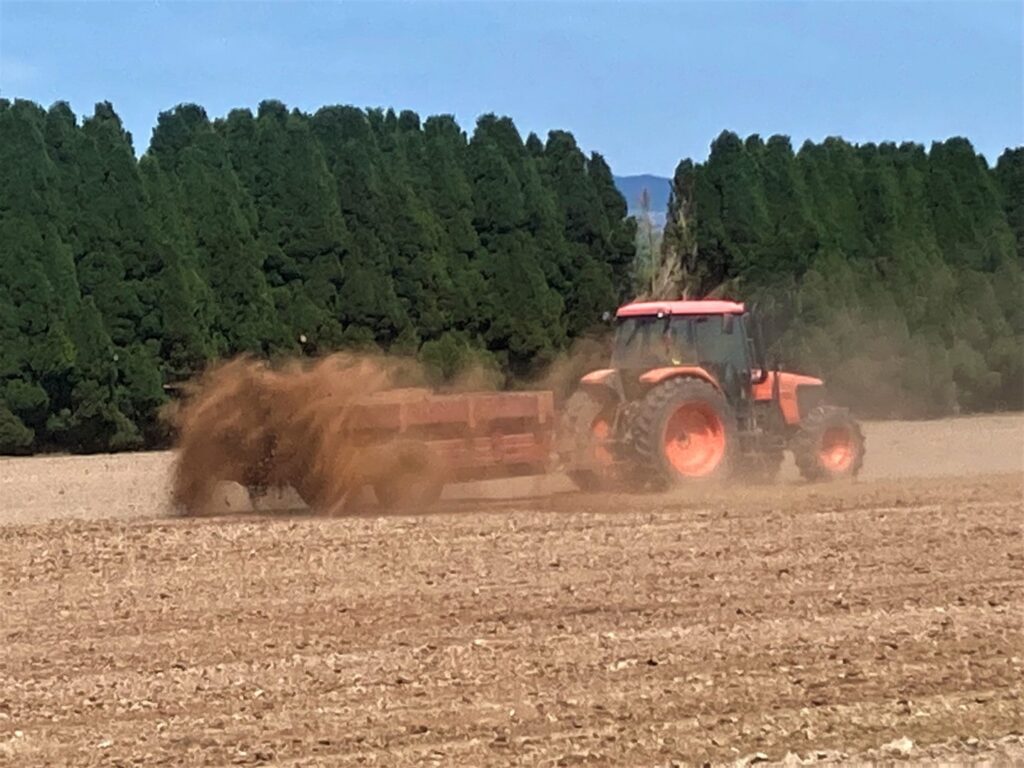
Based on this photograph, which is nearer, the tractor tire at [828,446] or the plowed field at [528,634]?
the plowed field at [528,634]

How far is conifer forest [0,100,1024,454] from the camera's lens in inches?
969

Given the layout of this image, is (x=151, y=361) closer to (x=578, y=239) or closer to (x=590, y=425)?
(x=578, y=239)

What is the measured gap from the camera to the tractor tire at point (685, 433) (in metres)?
12.9

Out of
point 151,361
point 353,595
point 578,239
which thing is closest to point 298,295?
point 151,361

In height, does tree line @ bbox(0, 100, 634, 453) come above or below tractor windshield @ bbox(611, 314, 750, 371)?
above

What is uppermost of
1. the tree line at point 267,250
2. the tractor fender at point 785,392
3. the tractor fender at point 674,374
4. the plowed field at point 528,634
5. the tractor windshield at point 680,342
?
the tree line at point 267,250

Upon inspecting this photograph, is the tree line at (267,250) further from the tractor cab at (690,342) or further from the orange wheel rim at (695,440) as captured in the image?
the orange wheel rim at (695,440)

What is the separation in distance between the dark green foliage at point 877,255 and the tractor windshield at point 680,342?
1263cm

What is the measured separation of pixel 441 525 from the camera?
11.4 m

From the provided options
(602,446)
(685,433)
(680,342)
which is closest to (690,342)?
(680,342)

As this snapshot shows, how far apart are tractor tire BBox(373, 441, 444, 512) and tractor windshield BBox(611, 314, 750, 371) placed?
2.31 metres

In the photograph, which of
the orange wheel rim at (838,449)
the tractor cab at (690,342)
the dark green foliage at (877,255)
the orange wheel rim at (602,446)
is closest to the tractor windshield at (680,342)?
the tractor cab at (690,342)

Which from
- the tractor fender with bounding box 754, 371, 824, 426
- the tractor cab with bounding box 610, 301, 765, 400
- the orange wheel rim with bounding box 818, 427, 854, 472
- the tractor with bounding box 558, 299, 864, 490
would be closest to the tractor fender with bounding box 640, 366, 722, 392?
the tractor with bounding box 558, 299, 864, 490

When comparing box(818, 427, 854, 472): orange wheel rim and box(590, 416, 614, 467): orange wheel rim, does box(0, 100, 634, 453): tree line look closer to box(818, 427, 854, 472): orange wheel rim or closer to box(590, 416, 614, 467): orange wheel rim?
box(818, 427, 854, 472): orange wheel rim
